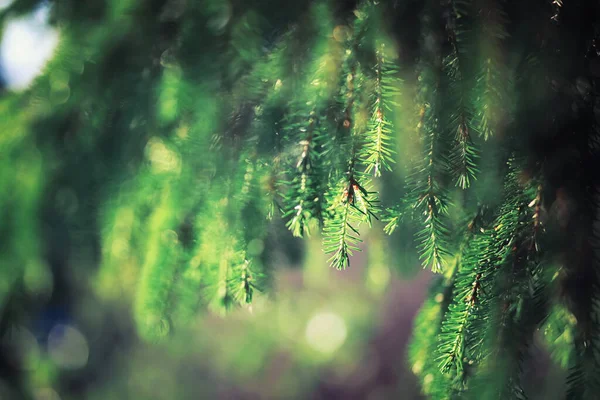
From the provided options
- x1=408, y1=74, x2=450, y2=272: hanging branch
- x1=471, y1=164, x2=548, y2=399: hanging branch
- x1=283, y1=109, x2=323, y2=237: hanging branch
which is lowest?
x1=471, y1=164, x2=548, y2=399: hanging branch

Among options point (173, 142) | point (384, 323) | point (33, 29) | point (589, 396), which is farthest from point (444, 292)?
point (384, 323)

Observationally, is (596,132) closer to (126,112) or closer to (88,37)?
(126,112)

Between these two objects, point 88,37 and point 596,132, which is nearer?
point 596,132

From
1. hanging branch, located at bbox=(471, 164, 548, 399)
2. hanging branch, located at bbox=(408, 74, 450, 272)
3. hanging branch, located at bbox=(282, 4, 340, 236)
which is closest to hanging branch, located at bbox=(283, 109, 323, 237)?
hanging branch, located at bbox=(282, 4, 340, 236)

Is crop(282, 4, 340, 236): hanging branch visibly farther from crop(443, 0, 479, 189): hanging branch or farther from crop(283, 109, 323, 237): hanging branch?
crop(443, 0, 479, 189): hanging branch

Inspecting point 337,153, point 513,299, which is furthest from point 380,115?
point 513,299

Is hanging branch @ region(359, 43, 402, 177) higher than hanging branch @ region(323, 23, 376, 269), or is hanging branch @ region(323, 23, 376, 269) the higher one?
hanging branch @ region(359, 43, 402, 177)

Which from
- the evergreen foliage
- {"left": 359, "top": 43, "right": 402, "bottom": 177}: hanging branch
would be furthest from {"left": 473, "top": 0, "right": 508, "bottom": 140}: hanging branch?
{"left": 359, "top": 43, "right": 402, "bottom": 177}: hanging branch

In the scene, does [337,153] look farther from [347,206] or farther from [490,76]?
[490,76]
